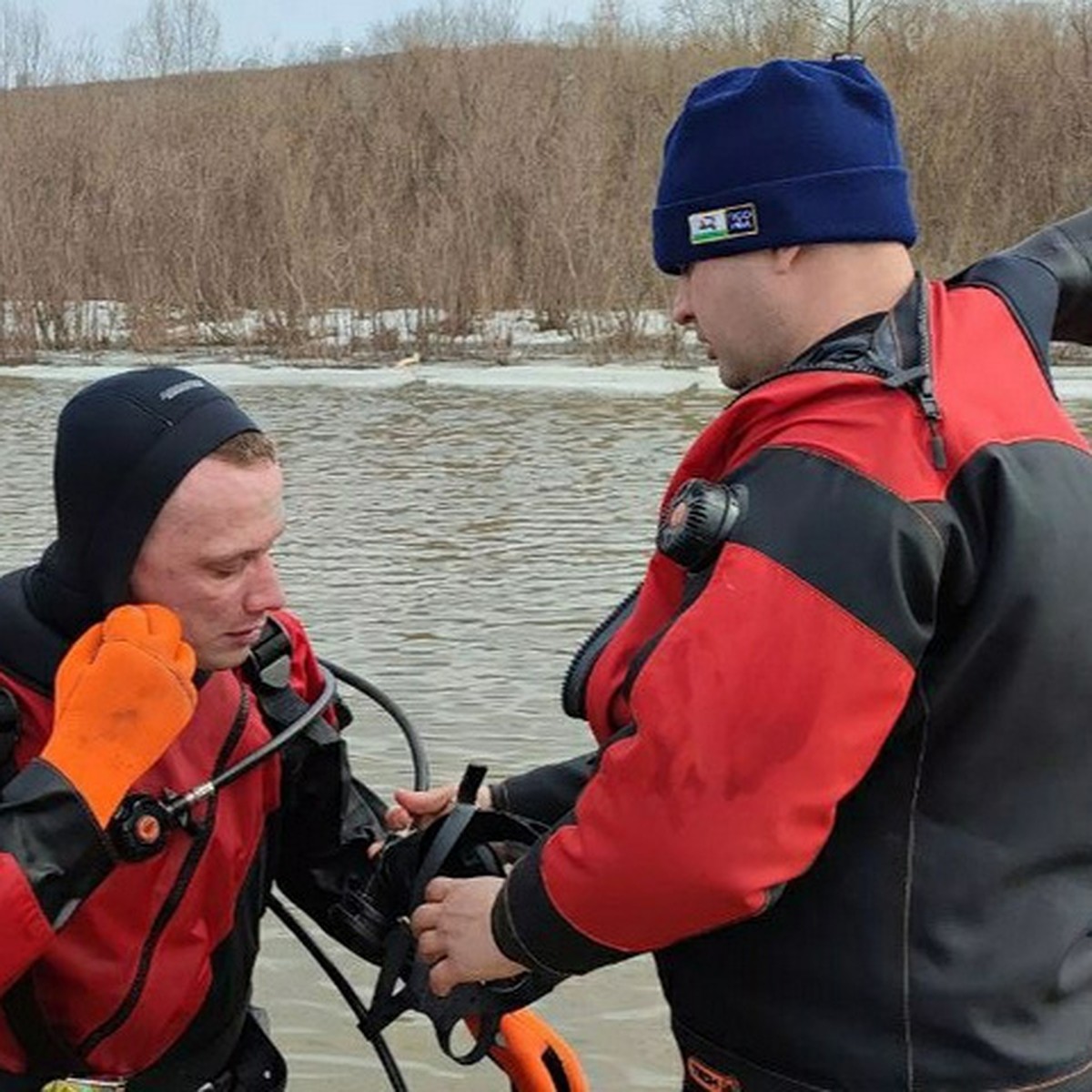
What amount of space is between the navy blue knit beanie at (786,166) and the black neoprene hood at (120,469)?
27.5 inches

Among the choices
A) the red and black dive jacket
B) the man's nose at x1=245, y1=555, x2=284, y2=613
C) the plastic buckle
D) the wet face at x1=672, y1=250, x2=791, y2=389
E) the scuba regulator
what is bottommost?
the plastic buckle

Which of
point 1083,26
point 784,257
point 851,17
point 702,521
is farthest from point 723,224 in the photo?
point 851,17

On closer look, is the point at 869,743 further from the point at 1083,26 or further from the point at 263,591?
the point at 1083,26

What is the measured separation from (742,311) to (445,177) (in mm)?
21481

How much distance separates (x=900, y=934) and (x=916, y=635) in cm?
29

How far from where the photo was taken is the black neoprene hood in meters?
2.12

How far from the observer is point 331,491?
34.3 ft

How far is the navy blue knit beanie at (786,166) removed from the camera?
65.1 inches

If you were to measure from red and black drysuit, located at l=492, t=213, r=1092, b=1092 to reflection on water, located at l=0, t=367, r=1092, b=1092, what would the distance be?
0.36ft

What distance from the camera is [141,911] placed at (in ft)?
6.88

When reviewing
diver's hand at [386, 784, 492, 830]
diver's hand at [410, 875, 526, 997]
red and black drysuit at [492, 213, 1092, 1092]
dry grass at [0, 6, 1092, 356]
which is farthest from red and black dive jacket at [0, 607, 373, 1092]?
dry grass at [0, 6, 1092, 356]

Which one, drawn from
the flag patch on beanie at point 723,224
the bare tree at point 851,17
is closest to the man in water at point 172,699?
the flag patch on beanie at point 723,224

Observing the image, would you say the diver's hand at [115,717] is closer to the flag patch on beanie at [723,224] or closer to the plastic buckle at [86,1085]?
the plastic buckle at [86,1085]

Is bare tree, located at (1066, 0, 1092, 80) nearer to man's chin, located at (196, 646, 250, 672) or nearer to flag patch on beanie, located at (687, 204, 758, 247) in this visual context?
man's chin, located at (196, 646, 250, 672)
